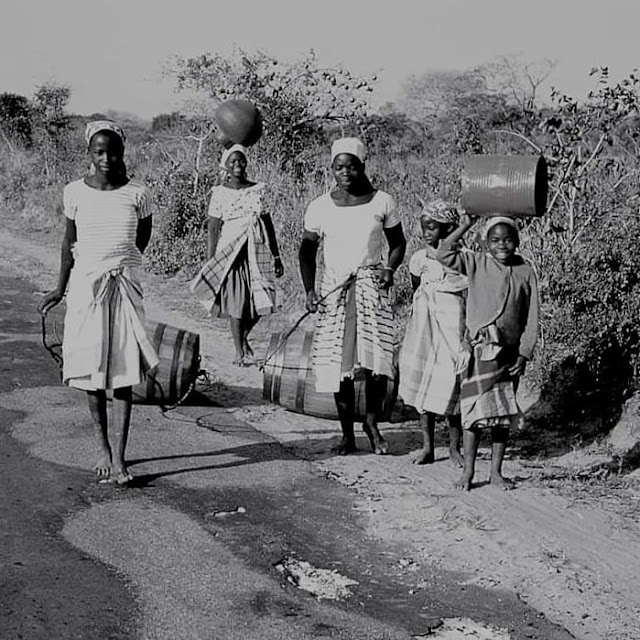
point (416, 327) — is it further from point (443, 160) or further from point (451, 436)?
point (443, 160)

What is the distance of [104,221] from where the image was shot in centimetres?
545

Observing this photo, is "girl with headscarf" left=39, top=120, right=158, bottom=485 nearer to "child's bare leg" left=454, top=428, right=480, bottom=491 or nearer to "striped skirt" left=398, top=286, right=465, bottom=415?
"striped skirt" left=398, top=286, right=465, bottom=415

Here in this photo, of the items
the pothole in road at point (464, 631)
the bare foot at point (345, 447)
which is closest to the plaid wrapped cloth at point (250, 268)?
the bare foot at point (345, 447)

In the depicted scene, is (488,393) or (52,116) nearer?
(488,393)

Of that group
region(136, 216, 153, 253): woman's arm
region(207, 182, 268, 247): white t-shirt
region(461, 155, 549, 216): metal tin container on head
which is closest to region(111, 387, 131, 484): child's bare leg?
region(136, 216, 153, 253): woman's arm

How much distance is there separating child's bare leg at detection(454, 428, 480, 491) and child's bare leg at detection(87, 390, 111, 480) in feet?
5.99

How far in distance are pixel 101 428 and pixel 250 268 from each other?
353cm

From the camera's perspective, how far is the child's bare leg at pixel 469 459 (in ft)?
18.4

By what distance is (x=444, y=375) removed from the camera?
19.8 feet

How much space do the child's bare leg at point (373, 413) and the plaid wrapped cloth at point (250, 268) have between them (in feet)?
8.54

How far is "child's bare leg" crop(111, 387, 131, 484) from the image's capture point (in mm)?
5484

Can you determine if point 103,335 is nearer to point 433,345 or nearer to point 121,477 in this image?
point 121,477

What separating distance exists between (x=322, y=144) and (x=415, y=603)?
13.8 metres

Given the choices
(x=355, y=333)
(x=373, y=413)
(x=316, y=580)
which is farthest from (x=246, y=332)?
(x=316, y=580)
